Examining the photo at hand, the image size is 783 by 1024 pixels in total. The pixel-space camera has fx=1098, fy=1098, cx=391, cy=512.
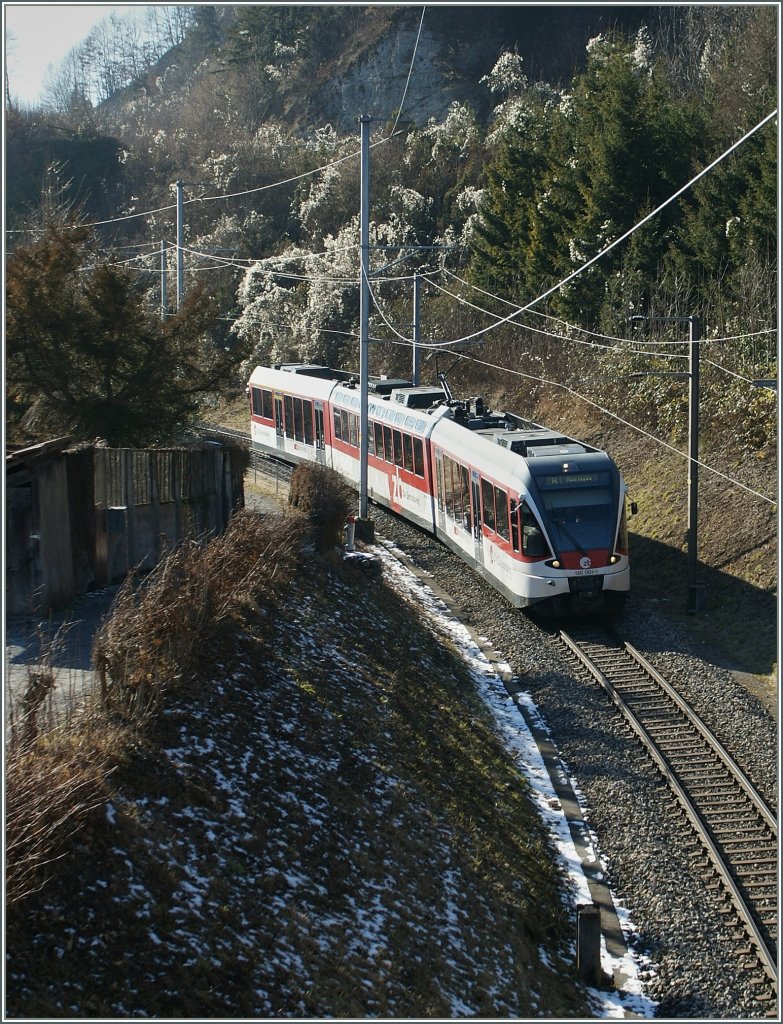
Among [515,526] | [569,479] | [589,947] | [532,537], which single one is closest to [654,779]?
[589,947]

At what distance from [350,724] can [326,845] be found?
9.13 feet

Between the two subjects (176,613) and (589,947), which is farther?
(176,613)

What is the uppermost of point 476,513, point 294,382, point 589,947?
point 294,382

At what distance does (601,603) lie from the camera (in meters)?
18.0

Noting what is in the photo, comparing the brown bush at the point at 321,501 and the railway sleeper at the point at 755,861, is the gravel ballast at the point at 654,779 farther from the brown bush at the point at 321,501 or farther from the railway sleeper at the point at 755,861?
the brown bush at the point at 321,501

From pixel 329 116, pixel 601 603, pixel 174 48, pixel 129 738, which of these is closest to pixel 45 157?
pixel 329 116

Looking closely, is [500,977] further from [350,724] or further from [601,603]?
[601,603]

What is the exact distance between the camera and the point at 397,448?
24.9 m

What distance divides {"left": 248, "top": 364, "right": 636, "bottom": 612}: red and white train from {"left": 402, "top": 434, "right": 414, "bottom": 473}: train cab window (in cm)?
7

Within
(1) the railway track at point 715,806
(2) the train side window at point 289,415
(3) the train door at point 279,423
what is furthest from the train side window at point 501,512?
(3) the train door at point 279,423

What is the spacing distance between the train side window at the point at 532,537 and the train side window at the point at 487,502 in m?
1.44

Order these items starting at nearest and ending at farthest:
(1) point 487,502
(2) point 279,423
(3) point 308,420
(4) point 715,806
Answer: (4) point 715,806 → (1) point 487,502 → (3) point 308,420 → (2) point 279,423

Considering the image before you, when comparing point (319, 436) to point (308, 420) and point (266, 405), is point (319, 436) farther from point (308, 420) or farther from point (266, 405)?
point (266, 405)

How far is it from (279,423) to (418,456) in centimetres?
992
